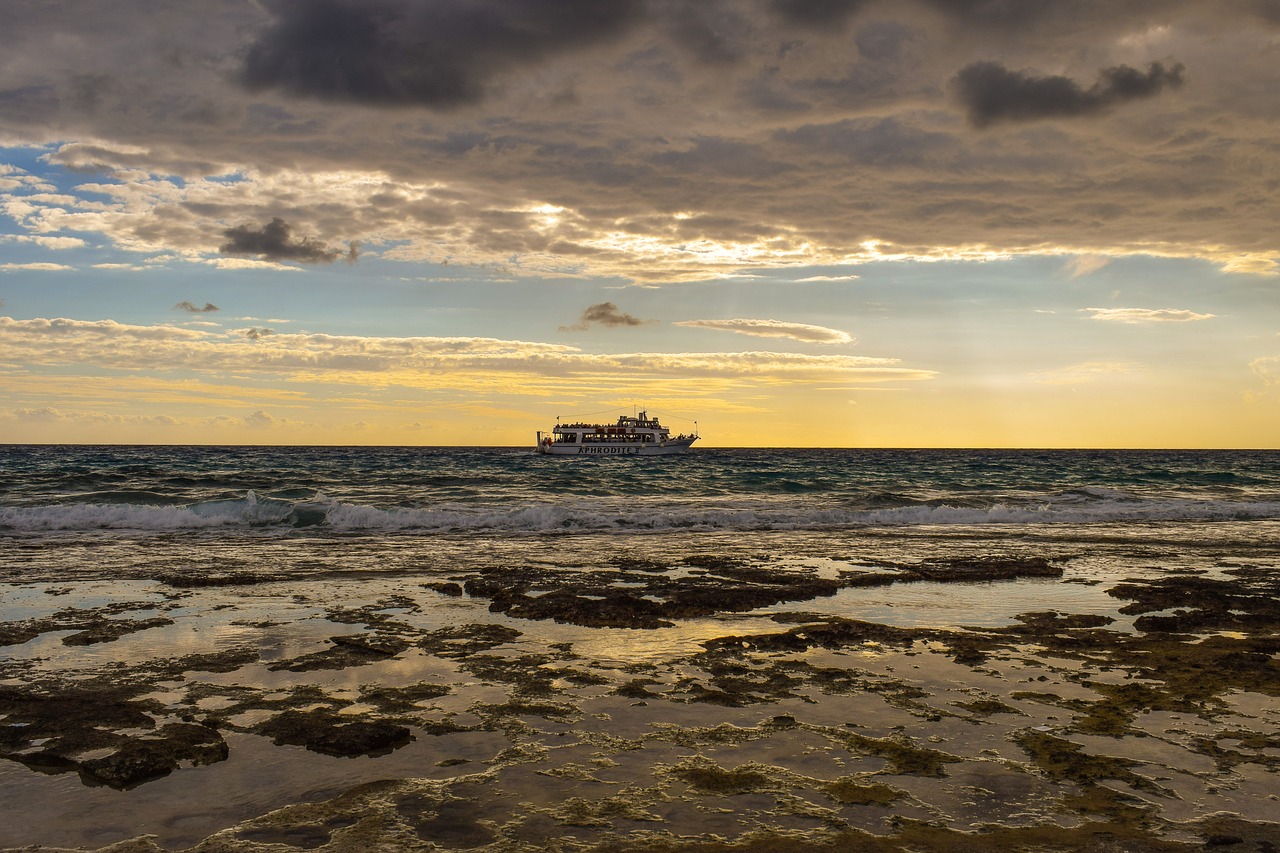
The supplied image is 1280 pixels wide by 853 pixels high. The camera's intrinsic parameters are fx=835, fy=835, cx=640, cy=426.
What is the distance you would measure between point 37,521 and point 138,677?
21.0 meters

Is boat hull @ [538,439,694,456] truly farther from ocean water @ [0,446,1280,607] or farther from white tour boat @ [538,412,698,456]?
ocean water @ [0,446,1280,607]

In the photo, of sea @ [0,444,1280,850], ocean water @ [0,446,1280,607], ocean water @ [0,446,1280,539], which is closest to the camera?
sea @ [0,444,1280,850]

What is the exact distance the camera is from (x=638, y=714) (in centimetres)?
724

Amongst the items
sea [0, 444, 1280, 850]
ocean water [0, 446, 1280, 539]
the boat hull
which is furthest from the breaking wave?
the boat hull

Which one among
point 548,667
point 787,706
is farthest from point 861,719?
point 548,667

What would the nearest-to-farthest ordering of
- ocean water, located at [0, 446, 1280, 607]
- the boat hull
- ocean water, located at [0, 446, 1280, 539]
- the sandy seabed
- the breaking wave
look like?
the sandy seabed < ocean water, located at [0, 446, 1280, 607] < the breaking wave < ocean water, located at [0, 446, 1280, 539] < the boat hull

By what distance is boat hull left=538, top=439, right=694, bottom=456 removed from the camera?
13525cm

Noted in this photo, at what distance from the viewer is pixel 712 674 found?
28.1 feet

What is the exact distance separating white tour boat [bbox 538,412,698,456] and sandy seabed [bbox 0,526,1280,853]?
399 feet

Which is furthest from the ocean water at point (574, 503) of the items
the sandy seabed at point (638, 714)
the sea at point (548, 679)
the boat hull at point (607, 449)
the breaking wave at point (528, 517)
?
the boat hull at point (607, 449)

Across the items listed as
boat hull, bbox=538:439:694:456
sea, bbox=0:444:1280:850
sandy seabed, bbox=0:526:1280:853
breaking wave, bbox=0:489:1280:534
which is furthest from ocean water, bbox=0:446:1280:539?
boat hull, bbox=538:439:694:456

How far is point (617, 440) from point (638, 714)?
435ft

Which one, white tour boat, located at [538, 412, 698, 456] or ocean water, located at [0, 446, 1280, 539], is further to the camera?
white tour boat, located at [538, 412, 698, 456]

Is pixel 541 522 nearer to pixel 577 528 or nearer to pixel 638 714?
pixel 577 528
